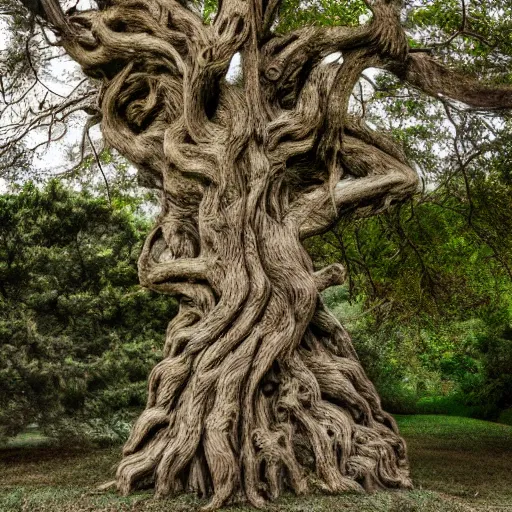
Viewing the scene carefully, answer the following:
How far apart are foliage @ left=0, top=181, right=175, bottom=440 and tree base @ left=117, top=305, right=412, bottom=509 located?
435 centimetres

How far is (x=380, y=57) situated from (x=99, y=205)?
225 inches

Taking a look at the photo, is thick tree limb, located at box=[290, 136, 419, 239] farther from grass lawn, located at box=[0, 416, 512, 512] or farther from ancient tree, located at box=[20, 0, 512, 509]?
grass lawn, located at box=[0, 416, 512, 512]

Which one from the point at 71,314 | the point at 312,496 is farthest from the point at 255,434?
the point at 71,314

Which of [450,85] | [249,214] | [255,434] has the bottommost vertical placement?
[255,434]

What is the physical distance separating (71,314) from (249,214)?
17.3 feet

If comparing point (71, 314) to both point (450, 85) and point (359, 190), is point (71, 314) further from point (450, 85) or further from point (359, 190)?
point (450, 85)

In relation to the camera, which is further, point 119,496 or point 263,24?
point 263,24

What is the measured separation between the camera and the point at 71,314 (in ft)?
33.4

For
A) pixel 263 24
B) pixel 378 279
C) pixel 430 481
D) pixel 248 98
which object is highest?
pixel 263 24

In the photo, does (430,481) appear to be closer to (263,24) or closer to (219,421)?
(219,421)

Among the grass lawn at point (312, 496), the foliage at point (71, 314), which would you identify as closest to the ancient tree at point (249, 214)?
the grass lawn at point (312, 496)

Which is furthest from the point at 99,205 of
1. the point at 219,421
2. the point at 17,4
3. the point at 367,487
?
the point at 367,487

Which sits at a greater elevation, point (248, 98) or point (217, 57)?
point (217, 57)

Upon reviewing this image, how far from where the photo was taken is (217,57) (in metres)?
6.50
